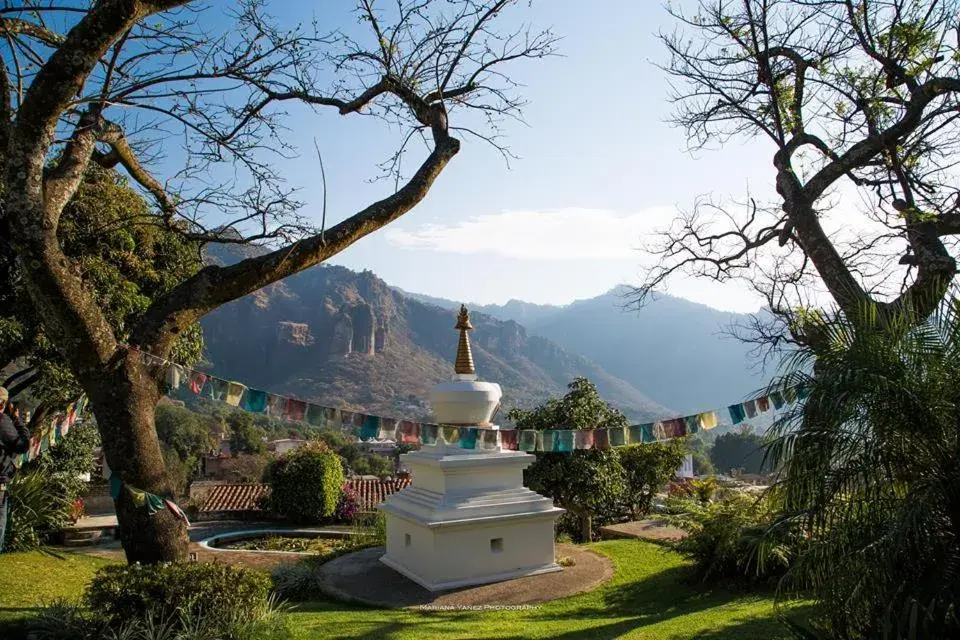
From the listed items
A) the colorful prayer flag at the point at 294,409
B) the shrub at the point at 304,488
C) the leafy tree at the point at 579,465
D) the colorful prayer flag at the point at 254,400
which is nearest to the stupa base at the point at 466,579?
the colorful prayer flag at the point at 294,409

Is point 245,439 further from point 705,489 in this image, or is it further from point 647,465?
point 705,489

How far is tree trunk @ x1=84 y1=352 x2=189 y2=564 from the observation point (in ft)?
19.9

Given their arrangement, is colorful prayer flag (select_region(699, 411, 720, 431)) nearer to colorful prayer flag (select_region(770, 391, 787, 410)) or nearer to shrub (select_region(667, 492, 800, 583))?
colorful prayer flag (select_region(770, 391, 787, 410))

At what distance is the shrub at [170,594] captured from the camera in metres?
5.89

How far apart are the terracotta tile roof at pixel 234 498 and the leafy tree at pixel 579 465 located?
11.1 m

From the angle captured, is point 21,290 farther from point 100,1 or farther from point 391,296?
point 391,296

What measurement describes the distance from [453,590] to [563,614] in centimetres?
177

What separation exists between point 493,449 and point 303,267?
5.14 m

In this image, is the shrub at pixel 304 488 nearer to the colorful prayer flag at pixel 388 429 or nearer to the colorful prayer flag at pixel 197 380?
the colorful prayer flag at pixel 388 429

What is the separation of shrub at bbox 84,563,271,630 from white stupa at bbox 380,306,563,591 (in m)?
3.90

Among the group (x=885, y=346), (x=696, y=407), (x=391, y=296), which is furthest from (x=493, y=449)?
(x=696, y=407)

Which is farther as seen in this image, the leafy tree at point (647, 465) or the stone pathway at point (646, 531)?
the leafy tree at point (647, 465)

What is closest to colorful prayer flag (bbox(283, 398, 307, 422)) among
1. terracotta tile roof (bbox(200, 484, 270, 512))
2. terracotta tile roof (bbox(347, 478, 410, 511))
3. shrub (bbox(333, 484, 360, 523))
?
shrub (bbox(333, 484, 360, 523))

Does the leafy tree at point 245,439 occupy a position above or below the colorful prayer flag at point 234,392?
below
